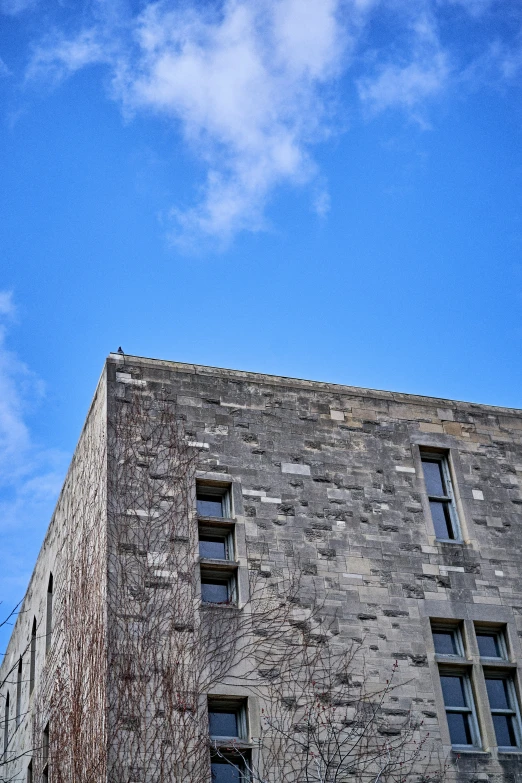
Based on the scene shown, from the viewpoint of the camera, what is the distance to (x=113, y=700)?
527 inches

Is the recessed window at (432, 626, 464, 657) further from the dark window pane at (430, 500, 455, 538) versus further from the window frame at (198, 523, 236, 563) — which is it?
the window frame at (198, 523, 236, 563)

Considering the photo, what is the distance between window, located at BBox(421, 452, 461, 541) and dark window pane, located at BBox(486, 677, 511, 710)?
6.98 feet

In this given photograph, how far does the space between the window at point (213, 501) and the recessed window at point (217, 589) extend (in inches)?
34.8

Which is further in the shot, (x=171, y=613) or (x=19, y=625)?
(x=19, y=625)

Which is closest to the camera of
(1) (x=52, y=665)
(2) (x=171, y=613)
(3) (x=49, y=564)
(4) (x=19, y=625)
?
(2) (x=171, y=613)

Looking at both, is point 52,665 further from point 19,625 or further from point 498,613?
point 498,613

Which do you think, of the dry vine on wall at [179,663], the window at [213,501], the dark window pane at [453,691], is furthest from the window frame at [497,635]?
the window at [213,501]

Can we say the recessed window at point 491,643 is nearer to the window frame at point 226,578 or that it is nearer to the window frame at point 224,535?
the window frame at point 226,578

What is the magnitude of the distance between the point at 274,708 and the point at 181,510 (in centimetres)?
291

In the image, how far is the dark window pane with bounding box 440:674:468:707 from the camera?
15.1 metres

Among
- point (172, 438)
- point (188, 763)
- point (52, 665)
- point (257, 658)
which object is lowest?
point (188, 763)

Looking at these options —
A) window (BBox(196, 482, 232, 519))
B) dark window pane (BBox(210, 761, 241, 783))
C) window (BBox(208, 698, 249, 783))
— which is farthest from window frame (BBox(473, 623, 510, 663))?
dark window pane (BBox(210, 761, 241, 783))

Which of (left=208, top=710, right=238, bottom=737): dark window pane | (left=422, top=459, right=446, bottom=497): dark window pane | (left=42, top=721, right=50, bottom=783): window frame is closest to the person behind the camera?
(left=208, top=710, right=238, bottom=737): dark window pane

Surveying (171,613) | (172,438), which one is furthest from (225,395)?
(171,613)
